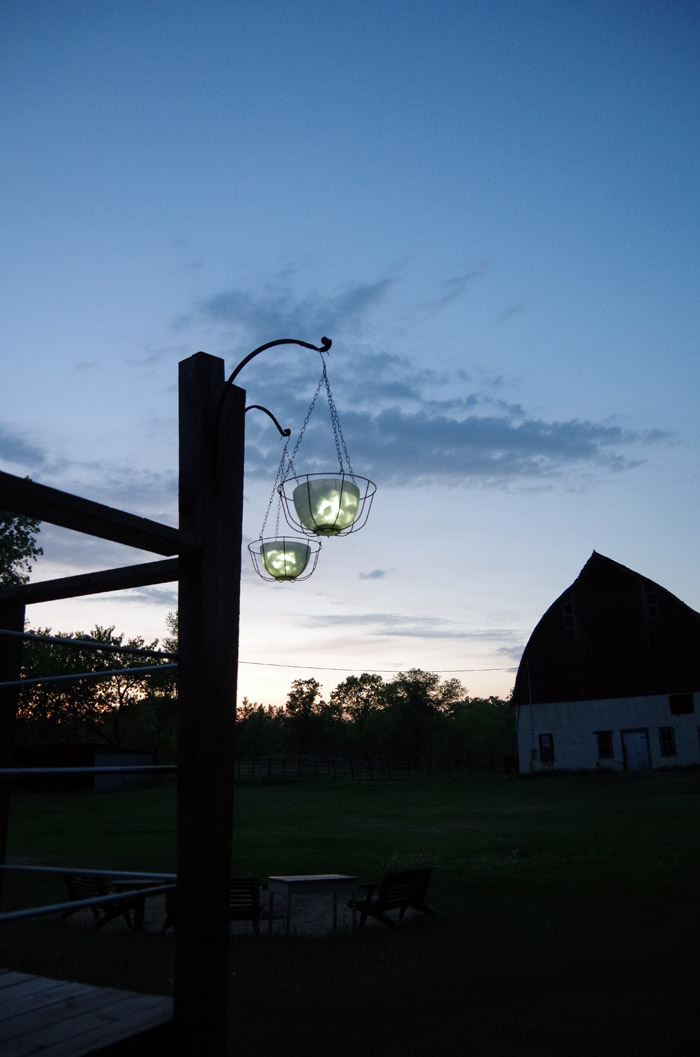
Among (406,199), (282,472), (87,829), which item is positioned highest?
(406,199)

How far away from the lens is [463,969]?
7547mm

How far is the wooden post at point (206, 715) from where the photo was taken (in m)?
3.13

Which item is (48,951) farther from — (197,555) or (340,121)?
(340,121)

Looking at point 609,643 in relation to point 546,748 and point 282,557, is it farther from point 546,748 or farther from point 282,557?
point 282,557

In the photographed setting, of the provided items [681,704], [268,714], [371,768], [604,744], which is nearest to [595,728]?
[604,744]

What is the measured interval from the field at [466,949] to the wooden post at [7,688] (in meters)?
2.67

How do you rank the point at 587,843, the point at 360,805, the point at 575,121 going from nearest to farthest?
the point at 575,121
the point at 587,843
the point at 360,805

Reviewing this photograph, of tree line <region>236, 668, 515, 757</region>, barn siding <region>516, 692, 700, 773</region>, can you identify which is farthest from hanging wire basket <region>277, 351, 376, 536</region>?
tree line <region>236, 668, 515, 757</region>

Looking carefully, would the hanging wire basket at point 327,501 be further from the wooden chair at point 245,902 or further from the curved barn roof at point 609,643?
the curved barn roof at point 609,643

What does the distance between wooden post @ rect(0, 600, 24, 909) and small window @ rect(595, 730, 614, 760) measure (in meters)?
34.8

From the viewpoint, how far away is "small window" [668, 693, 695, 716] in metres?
33.9

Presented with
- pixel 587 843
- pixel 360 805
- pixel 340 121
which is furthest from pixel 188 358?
pixel 360 805

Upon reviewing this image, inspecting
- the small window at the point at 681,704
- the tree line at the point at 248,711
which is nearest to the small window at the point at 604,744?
the small window at the point at 681,704

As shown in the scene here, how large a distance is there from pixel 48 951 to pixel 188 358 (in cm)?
730
